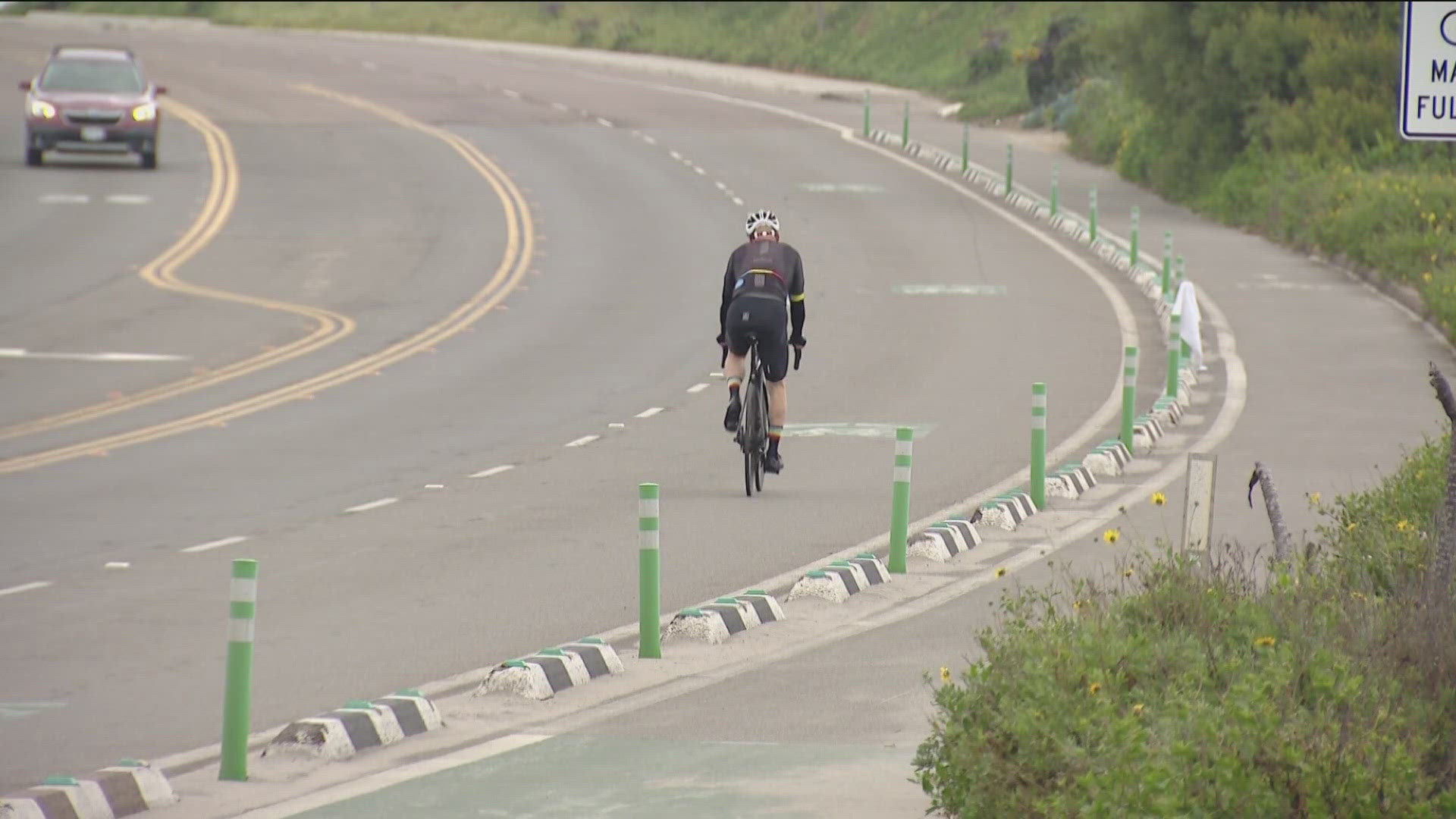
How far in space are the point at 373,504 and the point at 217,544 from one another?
5.92 feet

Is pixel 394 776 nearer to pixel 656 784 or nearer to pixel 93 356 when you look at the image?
pixel 656 784

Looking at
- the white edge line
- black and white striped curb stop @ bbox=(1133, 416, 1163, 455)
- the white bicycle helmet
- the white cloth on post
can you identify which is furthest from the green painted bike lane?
the white cloth on post

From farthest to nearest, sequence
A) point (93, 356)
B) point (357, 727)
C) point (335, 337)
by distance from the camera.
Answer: point (335, 337) < point (93, 356) < point (357, 727)

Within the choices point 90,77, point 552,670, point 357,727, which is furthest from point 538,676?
point 90,77

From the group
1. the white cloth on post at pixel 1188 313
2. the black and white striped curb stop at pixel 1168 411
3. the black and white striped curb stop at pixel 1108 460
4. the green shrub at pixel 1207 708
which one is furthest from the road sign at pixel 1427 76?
the white cloth on post at pixel 1188 313

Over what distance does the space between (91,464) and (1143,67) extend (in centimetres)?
2603

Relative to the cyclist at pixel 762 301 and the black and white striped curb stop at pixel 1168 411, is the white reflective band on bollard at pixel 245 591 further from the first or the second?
the black and white striped curb stop at pixel 1168 411

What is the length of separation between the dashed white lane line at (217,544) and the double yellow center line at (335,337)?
345cm

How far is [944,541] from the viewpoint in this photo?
14.1 metres

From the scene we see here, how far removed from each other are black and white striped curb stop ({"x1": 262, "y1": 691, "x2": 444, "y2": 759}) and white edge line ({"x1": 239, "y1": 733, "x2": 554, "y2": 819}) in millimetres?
301

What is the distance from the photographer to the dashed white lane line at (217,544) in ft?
46.6

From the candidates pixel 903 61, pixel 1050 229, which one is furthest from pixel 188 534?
pixel 903 61

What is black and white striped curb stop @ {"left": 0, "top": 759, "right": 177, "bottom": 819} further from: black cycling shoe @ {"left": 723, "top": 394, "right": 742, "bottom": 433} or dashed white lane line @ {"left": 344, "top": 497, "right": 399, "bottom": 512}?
black cycling shoe @ {"left": 723, "top": 394, "right": 742, "bottom": 433}

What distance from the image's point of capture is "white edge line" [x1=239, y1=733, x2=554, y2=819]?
8.16 metres
